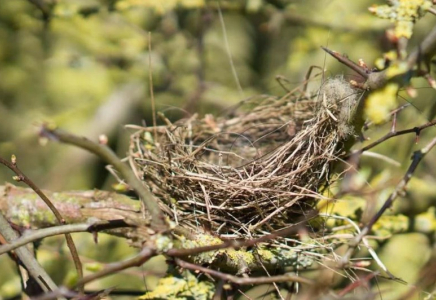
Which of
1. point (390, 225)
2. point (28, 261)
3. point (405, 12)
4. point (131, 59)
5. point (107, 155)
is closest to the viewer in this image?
point (107, 155)

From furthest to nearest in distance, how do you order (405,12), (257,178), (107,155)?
1. (257,178)
2. (405,12)
3. (107,155)

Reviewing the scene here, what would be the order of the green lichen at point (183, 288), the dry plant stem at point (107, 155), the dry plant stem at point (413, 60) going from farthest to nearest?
the green lichen at point (183, 288), the dry plant stem at point (413, 60), the dry plant stem at point (107, 155)

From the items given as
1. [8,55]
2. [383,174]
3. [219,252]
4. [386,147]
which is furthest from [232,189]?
[8,55]

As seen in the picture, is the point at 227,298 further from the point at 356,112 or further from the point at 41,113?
the point at 41,113

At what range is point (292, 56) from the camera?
14.6ft

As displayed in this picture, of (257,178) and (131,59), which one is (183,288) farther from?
(131,59)

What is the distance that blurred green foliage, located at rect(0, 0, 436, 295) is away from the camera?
429 centimetres

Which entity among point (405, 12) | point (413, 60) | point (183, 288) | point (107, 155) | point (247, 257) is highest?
point (405, 12)

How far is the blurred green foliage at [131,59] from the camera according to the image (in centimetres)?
429

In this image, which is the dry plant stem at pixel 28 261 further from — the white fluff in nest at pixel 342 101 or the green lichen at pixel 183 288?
the white fluff in nest at pixel 342 101

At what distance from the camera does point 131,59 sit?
465 centimetres

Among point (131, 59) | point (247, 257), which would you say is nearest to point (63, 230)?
point (247, 257)

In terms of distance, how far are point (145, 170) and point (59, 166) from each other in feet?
7.44

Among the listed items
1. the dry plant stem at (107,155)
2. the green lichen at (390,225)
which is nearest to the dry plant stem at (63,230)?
the dry plant stem at (107,155)
